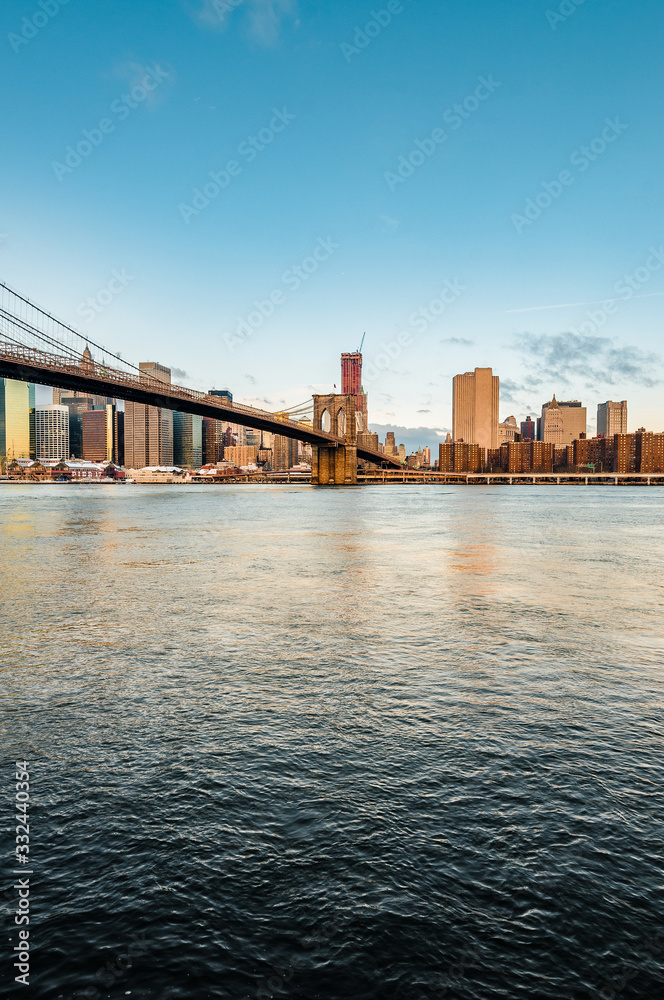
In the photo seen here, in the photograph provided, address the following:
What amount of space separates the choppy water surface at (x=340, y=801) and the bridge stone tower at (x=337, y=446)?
11584cm

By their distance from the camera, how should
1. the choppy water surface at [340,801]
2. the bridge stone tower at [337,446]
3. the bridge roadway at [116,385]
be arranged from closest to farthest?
the choppy water surface at [340,801], the bridge roadway at [116,385], the bridge stone tower at [337,446]

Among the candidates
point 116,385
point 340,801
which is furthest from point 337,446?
point 340,801

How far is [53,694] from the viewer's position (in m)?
8.67

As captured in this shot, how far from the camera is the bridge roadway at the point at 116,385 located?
57.2 m

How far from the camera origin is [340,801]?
18.8 ft

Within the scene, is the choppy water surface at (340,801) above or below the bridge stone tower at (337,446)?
below

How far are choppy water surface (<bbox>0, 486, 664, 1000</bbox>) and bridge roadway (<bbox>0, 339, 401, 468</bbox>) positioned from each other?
49.1 meters

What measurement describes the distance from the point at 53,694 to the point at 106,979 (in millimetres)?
5373

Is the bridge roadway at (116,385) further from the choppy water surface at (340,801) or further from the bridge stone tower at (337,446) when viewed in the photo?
the choppy water surface at (340,801)

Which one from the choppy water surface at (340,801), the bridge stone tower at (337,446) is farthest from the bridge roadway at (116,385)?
the choppy water surface at (340,801)

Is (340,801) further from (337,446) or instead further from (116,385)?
(337,446)

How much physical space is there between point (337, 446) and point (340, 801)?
122 meters

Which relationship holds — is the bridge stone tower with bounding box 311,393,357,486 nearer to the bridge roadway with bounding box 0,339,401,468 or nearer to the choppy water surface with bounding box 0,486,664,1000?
the bridge roadway with bounding box 0,339,401,468

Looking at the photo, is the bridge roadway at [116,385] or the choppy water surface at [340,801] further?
the bridge roadway at [116,385]
